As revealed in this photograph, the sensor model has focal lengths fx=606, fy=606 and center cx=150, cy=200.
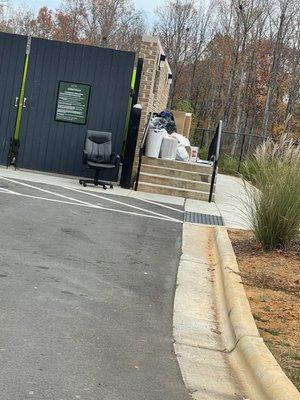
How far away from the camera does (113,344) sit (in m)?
4.50

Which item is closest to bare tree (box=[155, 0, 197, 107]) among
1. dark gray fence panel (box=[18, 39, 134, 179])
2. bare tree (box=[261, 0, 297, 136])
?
bare tree (box=[261, 0, 297, 136])

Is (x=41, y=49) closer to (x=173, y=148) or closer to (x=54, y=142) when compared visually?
(x=54, y=142)

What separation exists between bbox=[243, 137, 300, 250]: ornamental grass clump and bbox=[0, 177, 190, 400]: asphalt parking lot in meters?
1.22

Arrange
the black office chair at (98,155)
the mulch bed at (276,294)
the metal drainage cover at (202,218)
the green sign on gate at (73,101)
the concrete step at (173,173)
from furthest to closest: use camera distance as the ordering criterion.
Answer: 1. the green sign on gate at (73,101)
2. the concrete step at (173,173)
3. the black office chair at (98,155)
4. the metal drainage cover at (202,218)
5. the mulch bed at (276,294)

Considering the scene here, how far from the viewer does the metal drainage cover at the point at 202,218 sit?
36.1 ft

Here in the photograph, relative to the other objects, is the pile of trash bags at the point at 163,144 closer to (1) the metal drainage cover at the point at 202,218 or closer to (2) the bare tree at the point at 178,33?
(1) the metal drainage cover at the point at 202,218

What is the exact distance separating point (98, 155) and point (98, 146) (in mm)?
235

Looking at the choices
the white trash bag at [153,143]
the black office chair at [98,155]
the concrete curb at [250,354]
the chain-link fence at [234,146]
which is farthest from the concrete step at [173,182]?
the chain-link fence at [234,146]

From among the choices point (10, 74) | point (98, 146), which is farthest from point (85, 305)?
point (10, 74)

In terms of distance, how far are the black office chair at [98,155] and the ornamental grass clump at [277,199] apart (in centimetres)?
564

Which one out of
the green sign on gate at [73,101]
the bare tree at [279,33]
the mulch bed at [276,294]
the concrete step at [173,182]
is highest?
the bare tree at [279,33]

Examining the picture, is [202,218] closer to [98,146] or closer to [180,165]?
[180,165]

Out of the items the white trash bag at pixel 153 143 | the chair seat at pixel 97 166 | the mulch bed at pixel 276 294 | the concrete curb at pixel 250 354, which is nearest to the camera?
the concrete curb at pixel 250 354

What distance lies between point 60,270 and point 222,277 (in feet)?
5.92
